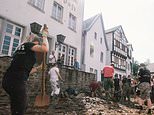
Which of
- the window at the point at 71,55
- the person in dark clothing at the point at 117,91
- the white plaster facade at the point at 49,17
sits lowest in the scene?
the person in dark clothing at the point at 117,91

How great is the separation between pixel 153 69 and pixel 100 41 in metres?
38.7

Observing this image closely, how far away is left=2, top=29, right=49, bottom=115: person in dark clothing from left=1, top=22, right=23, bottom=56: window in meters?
9.38

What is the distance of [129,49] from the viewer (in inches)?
1756

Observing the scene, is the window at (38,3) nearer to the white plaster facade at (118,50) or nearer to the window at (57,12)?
the window at (57,12)

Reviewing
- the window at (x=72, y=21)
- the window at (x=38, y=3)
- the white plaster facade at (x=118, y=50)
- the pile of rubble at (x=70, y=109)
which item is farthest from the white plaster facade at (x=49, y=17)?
the white plaster facade at (x=118, y=50)

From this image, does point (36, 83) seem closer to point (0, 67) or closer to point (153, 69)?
point (0, 67)

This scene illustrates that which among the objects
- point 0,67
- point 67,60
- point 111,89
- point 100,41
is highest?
point 100,41

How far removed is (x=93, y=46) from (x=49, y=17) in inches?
438

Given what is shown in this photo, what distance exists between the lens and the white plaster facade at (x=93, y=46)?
75.0 ft

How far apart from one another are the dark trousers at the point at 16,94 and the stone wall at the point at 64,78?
5959 millimetres

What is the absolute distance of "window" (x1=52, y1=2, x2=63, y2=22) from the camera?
16.1m

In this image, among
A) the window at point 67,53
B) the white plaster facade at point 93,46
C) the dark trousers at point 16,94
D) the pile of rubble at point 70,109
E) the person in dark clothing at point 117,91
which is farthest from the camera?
the white plaster facade at point 93,46

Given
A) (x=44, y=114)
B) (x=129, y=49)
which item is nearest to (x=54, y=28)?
(x=44, y=114)

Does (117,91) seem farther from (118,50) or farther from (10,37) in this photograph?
(118,50)
